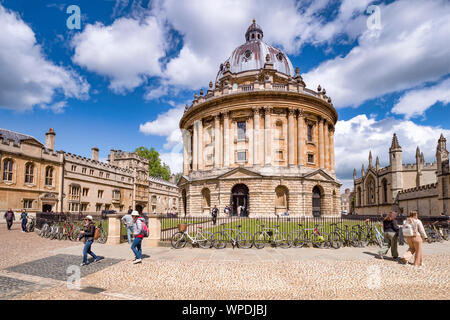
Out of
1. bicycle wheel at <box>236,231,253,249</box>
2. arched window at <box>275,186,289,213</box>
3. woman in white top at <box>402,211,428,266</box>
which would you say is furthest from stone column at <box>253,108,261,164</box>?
woman in white top at <box>402,211,428,266</box>

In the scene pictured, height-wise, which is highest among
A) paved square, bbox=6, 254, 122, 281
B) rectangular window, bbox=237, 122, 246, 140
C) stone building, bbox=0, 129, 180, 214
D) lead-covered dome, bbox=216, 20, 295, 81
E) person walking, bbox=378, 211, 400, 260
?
lead-covered dome, bbox=216, 20, 295, 81

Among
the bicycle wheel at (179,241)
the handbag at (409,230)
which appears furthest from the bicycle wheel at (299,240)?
the bicycle wheel at (179,241)

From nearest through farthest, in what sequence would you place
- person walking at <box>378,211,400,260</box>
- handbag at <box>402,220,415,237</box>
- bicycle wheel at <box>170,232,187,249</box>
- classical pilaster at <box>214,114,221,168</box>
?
handbag at <box>402,220,415,237</box> < person walking at <box>378,211,400,260</box> < bicycle wheel at <box>170,232,187,249</box> < classical pilaster at <box>214,114,221,168</box>

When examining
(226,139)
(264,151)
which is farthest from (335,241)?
(226,139)

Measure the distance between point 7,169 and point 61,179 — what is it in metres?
7.06

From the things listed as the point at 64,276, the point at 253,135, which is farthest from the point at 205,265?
the point at 253,135

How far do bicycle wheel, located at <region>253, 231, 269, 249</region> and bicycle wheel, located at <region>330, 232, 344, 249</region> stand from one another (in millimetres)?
3032

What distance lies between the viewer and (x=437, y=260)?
10195 mm

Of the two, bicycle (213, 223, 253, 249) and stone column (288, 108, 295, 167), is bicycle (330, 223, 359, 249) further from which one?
stone column (288, 108, 295, 167)

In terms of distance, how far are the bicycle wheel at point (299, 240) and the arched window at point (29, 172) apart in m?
33.8

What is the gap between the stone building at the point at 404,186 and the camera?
37.6 meters

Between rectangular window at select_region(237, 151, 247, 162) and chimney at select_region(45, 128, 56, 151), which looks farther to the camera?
chimney at select_region(45, 128, 56, 151)

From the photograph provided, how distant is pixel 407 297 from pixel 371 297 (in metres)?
0.82

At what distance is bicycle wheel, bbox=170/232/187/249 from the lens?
1259 centimetres
